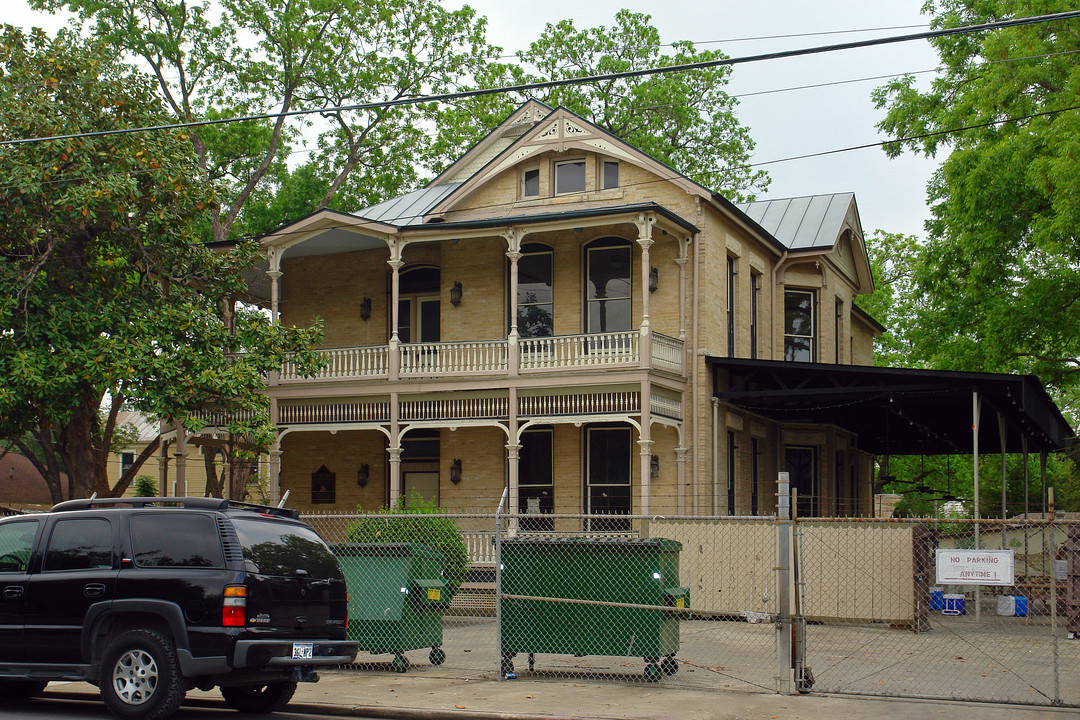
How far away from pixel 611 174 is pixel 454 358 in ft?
16.4

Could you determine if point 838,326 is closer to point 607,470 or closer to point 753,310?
point 753,310

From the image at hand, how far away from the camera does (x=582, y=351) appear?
69.7 ft

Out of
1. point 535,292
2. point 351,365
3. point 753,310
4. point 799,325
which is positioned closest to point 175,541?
point 351,365

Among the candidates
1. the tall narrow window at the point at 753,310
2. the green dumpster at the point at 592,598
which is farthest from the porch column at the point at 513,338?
the green dumpster at the point at 592,598

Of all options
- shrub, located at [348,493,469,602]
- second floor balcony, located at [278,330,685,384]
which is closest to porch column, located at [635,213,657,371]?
second floor balcony, located at [278,330,685,384]

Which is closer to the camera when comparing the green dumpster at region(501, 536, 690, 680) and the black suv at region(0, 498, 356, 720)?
the black suv at region(0, 498, 356, 720)

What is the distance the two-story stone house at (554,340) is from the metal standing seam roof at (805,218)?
0.22 metres

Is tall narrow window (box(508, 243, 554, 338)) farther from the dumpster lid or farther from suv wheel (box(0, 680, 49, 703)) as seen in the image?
suv wheel (box(0, 680, 49, 703))

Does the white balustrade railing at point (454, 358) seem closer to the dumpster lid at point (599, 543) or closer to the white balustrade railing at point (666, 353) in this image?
the white balustrade railing at point (666, 353)

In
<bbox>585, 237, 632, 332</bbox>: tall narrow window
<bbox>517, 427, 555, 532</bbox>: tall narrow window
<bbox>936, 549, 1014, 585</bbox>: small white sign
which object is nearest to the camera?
<bbox>936, 549, 1014, 585</bbox>: small white sign

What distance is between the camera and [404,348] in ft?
75.0

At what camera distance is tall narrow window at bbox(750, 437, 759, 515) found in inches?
976

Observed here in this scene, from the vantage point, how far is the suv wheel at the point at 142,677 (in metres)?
9.00

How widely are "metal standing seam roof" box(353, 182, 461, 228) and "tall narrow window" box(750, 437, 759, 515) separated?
8.70 metres
